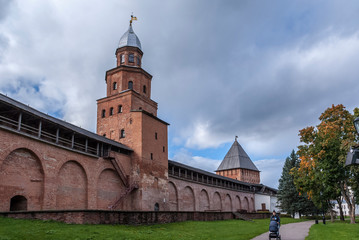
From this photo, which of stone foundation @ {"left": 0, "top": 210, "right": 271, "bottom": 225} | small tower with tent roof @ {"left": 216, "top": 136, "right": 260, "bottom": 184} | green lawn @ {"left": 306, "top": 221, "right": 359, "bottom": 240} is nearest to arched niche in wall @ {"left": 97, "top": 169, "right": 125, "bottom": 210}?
stone foundation @ {"left": 0, "top": 210, "right": 271, "bottom": 225}

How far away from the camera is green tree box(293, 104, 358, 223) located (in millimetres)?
25297

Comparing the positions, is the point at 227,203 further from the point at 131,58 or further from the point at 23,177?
the point at 23,177

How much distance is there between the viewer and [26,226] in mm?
11758

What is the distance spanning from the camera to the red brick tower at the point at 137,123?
27.5 m

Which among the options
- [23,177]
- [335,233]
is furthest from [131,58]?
[335,233]

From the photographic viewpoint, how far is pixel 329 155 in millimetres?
25859

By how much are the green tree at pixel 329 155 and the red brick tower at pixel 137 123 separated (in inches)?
523

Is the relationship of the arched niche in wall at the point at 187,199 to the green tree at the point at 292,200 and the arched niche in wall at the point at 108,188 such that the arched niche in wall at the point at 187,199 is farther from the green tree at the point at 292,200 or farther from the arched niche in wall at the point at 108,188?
the green tree at the point at 292,200

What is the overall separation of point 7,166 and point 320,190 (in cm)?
2701

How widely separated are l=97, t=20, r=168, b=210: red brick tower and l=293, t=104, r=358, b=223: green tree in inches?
523

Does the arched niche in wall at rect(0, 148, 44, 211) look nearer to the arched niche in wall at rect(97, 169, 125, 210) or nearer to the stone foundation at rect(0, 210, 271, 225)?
the stone foundation at rect(0, 210, 271, 225)

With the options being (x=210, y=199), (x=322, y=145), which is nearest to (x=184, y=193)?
(x=210, y=199)

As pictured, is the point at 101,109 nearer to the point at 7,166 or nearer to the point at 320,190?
the point at 7,166

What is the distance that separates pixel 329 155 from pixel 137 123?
16742 millimetres
